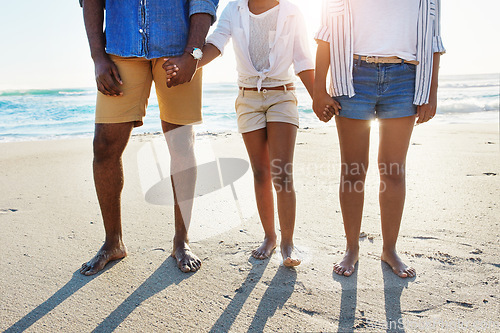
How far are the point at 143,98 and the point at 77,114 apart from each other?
11.9 meters

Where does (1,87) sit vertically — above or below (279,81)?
above

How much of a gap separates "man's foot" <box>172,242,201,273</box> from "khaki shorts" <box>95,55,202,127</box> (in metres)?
0.80

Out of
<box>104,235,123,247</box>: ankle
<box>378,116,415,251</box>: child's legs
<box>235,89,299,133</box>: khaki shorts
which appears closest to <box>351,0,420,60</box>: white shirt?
<box>378,116,415,251</box>: child's legs

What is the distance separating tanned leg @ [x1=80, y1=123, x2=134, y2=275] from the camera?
248 centimetres

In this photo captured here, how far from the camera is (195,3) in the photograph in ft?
8.03

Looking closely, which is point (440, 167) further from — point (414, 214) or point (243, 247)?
point (243, 247)

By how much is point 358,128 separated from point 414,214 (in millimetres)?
1241

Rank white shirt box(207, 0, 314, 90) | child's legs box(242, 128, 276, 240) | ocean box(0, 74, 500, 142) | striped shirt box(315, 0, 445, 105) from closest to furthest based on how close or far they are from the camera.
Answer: striped shirt box(315, 0, 445, 105) → white shirt box(207, 0, 314, 90) → child's legs box(242, 128, 276, 240) → ocean box(0, 74, 500, 142)

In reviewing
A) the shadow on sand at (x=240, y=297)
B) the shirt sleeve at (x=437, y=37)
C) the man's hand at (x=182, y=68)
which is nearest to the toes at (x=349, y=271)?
the shadow on sand at (x=240, y=297)

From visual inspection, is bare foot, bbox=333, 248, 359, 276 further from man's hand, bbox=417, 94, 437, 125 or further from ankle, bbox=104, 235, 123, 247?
ankle, bbox=104, 235, 123, 247

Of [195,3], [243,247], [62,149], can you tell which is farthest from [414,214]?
[62,149]

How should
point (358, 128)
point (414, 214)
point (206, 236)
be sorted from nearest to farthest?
point (358, 128) → point (206, 236) → point (414, 214)

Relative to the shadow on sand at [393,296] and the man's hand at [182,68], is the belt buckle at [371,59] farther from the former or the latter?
the shadow on sand at [393,296]

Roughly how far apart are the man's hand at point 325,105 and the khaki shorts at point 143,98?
742 mm
